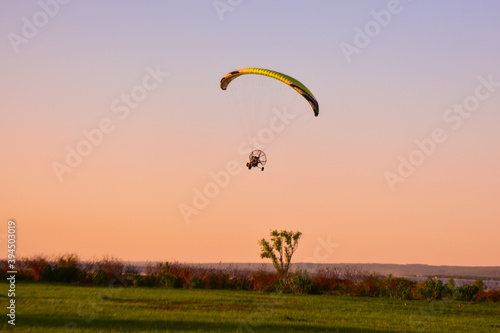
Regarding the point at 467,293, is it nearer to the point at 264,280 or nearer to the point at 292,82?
the point at 264,280

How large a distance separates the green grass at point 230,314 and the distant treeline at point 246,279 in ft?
10.1

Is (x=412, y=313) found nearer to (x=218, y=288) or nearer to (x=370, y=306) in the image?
(x=370, y=306)

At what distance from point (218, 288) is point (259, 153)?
35.2 ft

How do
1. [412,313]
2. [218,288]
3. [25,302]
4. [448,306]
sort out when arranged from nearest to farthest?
[25,302]
[412,313]
[448,306]
[218,288]

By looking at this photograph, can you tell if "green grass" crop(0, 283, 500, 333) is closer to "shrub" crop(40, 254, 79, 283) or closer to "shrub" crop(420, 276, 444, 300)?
"shrub" crop(420, 276, 444, 300)

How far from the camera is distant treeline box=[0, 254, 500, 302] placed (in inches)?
1249

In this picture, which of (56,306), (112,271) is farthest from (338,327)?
(112,271)

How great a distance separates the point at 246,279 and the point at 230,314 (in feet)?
52.7

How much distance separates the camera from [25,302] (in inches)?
833

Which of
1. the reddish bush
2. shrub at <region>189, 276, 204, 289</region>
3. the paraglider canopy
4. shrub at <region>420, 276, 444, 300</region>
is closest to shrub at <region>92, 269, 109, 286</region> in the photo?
shrub at <region>189, 276, 204, 289</region>

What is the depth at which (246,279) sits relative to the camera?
1396 inches

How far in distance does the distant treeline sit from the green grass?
3080mm

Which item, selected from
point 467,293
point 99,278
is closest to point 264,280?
point 99,278

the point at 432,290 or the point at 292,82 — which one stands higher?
the point at 292,82
